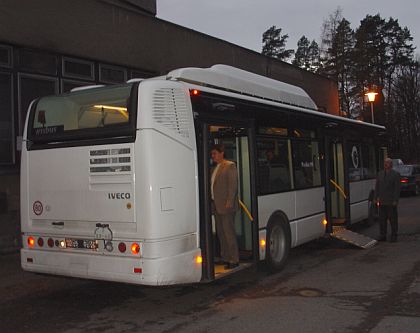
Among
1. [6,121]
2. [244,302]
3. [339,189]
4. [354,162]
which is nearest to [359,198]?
[354,162]

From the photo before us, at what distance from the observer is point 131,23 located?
15.6m

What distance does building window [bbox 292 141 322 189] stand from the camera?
902 cm

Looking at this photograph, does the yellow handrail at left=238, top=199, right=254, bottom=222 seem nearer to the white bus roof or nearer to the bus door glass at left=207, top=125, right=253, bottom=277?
the bus door glass at left=207, top=125, right=253, bottom=277

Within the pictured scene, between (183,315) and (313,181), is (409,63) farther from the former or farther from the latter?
(183,315)

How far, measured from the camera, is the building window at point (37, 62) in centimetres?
1249

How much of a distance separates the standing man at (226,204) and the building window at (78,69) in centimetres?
804

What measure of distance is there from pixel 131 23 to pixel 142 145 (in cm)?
1087

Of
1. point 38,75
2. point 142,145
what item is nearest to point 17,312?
point 142,145

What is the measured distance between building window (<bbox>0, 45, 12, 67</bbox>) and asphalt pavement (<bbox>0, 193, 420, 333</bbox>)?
5312 mm

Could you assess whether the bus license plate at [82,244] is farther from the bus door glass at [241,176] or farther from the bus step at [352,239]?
the bus step at [352,239]

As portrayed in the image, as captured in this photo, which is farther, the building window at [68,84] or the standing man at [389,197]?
the building window at [68,84]

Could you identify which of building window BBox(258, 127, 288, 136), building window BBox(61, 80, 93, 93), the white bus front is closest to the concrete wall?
building window BBox(61, 80, 93, 93)

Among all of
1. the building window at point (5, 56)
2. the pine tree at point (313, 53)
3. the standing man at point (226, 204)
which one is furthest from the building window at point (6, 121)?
the pine tree at point (313, 53)

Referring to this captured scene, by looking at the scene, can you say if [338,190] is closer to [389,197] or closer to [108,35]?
[389,197]
